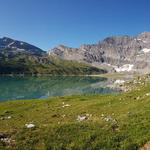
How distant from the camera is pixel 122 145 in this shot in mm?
9445

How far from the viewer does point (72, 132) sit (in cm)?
1204

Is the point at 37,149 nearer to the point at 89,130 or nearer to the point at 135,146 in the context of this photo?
the point at 89,130

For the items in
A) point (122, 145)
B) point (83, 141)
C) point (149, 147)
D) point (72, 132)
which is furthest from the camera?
point (72, 132)

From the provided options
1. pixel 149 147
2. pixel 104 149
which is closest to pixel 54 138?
pixel 104 149

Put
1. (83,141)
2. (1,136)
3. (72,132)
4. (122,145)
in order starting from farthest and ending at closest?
(72,132) < (1,136) < (83,141) < (122,145)

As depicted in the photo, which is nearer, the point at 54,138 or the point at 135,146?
the point at 135,146

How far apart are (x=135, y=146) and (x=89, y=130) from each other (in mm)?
4637

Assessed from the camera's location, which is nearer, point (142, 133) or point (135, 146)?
point (135, 146)

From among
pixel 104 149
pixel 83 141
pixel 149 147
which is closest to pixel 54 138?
pixel 83 141

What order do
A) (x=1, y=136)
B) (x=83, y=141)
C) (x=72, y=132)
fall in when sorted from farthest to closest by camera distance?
(x=72, y=132)
(x=1, y=136)
(x=83, y=141)

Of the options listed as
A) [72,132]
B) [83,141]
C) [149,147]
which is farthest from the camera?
[72,132]

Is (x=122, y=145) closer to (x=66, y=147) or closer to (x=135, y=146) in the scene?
(x=135, y=146)

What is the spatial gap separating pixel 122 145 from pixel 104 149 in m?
1.65

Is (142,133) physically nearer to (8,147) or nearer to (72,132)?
(72,132)
